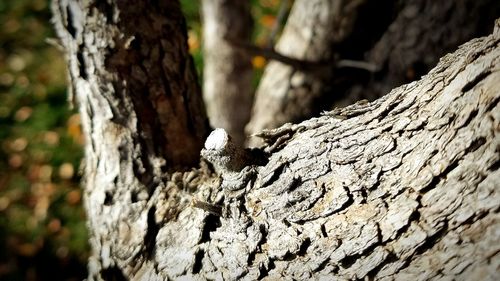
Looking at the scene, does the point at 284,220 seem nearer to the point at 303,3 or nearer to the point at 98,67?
the point at 98,67

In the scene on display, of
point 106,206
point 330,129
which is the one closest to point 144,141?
point 106,206

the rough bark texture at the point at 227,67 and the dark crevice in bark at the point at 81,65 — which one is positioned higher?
the rough bark texture at the point at 227,67

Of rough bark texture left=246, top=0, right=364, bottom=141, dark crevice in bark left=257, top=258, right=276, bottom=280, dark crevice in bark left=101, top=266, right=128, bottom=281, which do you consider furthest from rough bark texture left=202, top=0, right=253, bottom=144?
dark crevice in bark left=257, top=258, right=276, bottom=280

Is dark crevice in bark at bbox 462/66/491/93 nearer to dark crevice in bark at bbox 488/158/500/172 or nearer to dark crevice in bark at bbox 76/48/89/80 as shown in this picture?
dark crevice in bark at bbox 488/158/500/172

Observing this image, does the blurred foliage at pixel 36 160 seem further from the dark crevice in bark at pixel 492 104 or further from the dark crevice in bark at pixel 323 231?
the dark crevice in bark at pixel 492 104

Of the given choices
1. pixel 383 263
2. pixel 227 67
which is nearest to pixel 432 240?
pixel 383 263

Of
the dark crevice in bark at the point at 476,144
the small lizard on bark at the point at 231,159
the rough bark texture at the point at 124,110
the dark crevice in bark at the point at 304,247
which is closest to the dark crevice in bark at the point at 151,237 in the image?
the rough bark texture at the point at 124,110
